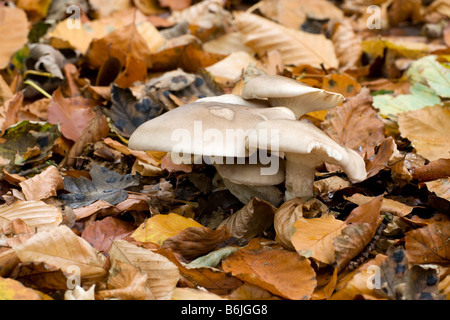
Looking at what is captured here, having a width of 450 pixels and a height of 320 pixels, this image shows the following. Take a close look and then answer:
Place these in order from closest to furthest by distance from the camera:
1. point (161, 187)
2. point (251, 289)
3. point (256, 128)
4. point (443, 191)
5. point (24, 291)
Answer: point (24, 291), point (251, 289), point (256, 128), point (443, 191), point (161, 187)

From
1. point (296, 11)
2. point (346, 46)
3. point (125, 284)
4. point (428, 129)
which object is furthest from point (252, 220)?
point (296, 11)

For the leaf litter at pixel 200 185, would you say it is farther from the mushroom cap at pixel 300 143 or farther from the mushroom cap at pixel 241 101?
the mushroom cap at pixel 241 101

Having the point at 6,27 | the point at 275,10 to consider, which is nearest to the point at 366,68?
the point at 275,10

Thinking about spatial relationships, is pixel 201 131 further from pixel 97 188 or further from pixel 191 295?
pixel 97 188

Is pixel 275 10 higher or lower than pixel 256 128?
lower

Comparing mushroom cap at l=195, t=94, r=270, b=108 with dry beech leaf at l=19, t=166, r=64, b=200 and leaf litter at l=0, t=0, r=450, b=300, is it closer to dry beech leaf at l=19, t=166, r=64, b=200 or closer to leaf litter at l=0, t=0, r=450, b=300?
leaf litter at l=0, t=0, r=450, b=300
